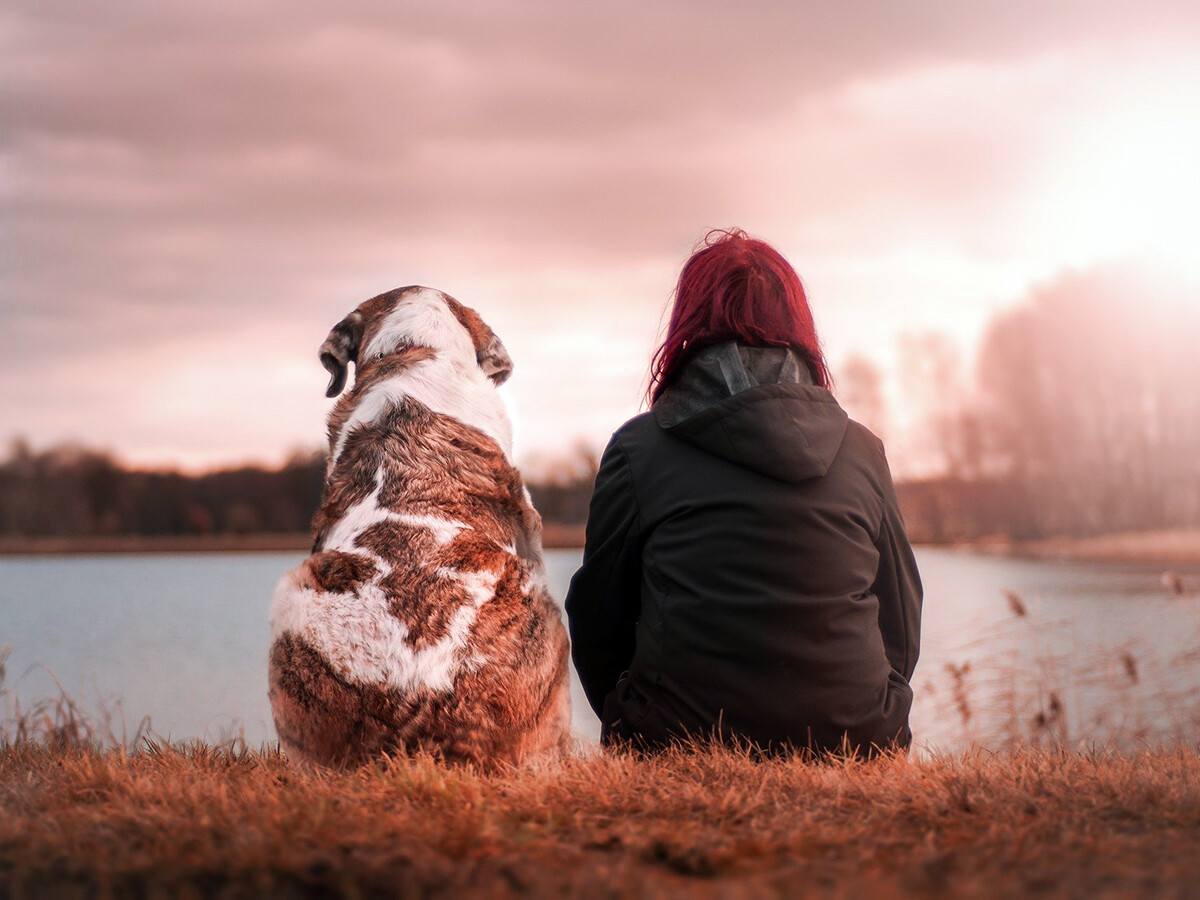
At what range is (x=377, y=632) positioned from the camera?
3.42m

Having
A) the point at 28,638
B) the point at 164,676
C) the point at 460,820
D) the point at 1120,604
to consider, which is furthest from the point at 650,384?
the point at 28,638

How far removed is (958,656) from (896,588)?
8962mm

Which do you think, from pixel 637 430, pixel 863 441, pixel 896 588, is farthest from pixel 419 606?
pixel 896 588

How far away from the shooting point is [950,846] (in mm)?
2656

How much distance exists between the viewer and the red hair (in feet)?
13.0

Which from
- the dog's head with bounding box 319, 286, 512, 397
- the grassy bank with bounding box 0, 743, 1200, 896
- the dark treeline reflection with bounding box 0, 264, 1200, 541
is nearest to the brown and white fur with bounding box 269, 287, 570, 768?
the grassy bank with bounding box 0, 743, 1200, 896

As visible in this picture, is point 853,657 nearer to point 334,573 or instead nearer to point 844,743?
point 844,743

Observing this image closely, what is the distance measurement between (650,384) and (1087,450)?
1221 inches

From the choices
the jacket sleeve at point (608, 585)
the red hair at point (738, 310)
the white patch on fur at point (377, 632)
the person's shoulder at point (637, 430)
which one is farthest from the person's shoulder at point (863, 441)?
the white patch on fur at point (377, 632)

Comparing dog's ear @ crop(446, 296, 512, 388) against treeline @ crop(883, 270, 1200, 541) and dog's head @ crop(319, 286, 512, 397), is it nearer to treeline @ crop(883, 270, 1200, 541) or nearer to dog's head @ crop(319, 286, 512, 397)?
dog's head @ crop(319, 286, 512, 397)

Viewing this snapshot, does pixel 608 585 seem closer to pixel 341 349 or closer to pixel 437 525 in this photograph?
pixel 437 525

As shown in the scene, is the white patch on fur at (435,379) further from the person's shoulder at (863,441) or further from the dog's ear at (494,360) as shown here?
the person's shoulder at (863,441)

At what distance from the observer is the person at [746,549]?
141 inches

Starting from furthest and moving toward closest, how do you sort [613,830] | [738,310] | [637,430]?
[738,310]
[637,430]
[613,830]
